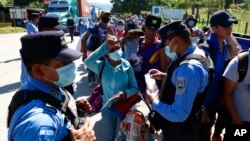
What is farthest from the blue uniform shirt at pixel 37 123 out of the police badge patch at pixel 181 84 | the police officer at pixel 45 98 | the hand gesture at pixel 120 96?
the hand gesture at pixel 120 96

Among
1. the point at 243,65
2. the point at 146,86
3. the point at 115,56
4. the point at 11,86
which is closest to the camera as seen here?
the point at 243,65

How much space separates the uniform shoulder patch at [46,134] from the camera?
1.34 metres

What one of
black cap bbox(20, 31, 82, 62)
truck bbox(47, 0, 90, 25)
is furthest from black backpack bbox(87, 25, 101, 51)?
truck bbox(47, 0, 90, 25)

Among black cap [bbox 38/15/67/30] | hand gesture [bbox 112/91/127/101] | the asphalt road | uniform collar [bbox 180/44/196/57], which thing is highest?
black cap [bbox 38/15/67/30]

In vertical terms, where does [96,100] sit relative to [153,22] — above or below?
below

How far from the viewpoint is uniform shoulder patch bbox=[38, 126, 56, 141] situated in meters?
1.34

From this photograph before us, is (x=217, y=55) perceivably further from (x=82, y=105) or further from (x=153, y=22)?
(x=82, y=105)

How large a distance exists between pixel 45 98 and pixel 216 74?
215 centimetres

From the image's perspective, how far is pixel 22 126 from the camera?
4.47 feet

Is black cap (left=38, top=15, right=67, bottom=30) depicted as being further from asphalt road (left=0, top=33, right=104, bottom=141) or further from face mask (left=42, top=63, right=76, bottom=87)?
face mask (left=42, top=63, right=76, bottom=87)

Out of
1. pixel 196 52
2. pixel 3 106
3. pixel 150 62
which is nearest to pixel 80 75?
pixel 3 106

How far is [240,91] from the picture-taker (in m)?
2.72

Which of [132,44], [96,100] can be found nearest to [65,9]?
[132,44]

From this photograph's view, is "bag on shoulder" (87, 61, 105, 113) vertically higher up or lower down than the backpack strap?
lower down
